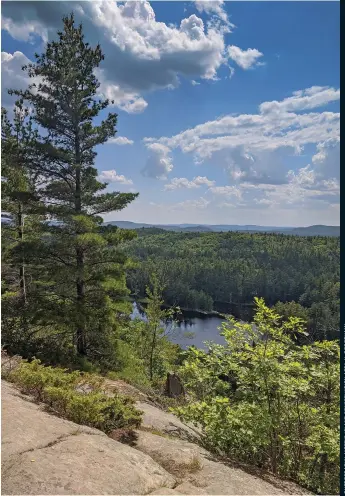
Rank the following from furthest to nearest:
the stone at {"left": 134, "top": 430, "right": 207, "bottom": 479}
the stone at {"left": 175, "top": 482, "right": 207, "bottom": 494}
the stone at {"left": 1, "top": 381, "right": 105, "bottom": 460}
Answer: the stone at {"left": 134, "top": 430, "right": 207, "bottom": 479} → the stone at {"left": 1, "top": 381, "right": 105, "bottom": 460} → the stone at {"left": 175, "top": 482, "right": 207, "bottom": 494}

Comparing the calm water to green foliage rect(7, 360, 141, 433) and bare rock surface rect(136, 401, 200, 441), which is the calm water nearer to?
bare rock surface rect(136, 401, 200, 441)

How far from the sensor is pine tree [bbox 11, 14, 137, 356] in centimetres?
1177

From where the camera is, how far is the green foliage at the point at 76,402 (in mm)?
5219

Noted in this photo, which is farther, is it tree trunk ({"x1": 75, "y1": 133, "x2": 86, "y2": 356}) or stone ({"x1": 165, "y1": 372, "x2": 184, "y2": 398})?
Answer: stone ({"x1": 165, "y1": 372, "x2": 184, "y2": 398})

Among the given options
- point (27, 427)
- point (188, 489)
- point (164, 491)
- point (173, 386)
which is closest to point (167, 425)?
point (188, 489)

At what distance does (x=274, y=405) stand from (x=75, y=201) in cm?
945

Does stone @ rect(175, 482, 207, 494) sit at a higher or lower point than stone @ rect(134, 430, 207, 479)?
higher

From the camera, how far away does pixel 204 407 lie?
216 inches

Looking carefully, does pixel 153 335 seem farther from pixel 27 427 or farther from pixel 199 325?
pixel 199 325

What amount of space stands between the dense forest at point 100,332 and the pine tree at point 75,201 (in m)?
0.04

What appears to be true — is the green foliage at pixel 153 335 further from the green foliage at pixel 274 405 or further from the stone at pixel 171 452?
the stone at pixel 171 452

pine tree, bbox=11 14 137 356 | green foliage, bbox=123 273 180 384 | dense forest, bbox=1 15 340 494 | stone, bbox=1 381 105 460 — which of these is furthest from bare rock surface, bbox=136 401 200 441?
green foliage, bbox=123 273 180 384

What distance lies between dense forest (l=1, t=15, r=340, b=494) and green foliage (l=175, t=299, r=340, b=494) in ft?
0.06

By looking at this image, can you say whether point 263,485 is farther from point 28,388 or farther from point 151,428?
point 28,388
